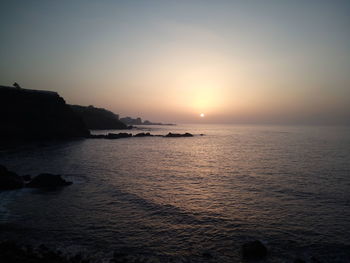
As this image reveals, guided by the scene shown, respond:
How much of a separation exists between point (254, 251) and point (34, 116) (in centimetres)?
9446

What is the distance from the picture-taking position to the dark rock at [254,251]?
11775 millimetres

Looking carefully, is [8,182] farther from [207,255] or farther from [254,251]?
[254,251]

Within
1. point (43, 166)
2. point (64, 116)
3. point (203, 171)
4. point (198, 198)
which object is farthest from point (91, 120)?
point (198, 198)

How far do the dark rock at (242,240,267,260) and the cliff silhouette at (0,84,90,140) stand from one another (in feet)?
283

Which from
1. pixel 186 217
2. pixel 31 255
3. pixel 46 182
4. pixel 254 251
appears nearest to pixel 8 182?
pixel 46 182

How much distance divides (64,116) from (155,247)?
96.8 m

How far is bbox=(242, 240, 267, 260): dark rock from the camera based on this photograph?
1177cm

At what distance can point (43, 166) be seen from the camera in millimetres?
37875

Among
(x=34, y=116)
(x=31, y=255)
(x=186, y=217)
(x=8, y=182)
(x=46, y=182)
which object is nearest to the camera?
(x=31, y=255)

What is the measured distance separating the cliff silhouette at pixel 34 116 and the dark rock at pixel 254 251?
86.3 metres

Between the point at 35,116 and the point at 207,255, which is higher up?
the point at 35,116

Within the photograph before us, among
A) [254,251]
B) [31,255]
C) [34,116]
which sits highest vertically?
[34,116]

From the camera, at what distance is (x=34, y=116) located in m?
85.2

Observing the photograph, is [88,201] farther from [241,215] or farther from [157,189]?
[241,215]
